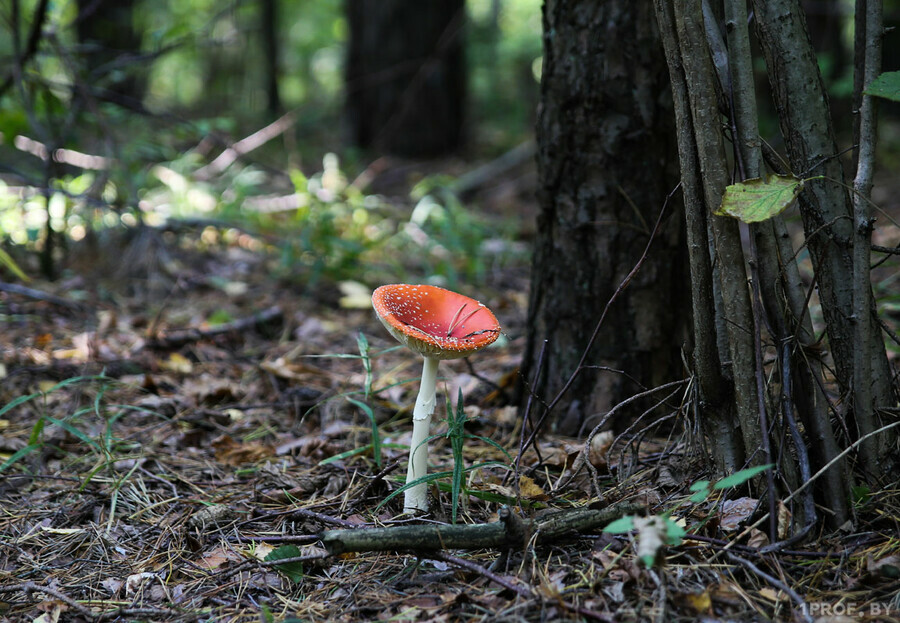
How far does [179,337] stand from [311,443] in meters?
1.31

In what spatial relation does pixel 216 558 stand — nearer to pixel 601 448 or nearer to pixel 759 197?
pixel 601 448

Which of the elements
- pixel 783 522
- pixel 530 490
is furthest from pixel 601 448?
pixel 783 522

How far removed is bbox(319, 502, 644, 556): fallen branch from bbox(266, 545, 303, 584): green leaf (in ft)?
0.61

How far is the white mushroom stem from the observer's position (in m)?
1.95

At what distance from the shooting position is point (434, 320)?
2.04m

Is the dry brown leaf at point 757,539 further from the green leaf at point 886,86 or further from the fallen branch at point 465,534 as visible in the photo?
the green leaf at point 886,86

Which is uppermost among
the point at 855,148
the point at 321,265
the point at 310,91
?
the point at 310,91

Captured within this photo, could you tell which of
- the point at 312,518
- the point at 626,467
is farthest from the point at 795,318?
the point at 312,518

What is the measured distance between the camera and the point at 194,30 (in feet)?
12.7

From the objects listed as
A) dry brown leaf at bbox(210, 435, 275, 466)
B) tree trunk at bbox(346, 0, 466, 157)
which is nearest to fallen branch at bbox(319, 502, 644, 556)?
dry brown leaf at bbox(210, 435, 275, 466)

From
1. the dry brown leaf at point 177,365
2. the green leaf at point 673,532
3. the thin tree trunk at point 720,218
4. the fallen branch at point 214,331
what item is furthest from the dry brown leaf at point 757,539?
the fallen branch at point 214,331

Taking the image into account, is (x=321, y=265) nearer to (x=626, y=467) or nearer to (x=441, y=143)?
(x=626, y=467)

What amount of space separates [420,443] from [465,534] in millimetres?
338

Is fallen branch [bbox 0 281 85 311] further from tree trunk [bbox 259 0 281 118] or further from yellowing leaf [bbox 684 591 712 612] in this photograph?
tree trunk [bbox 259 0 281 118]
